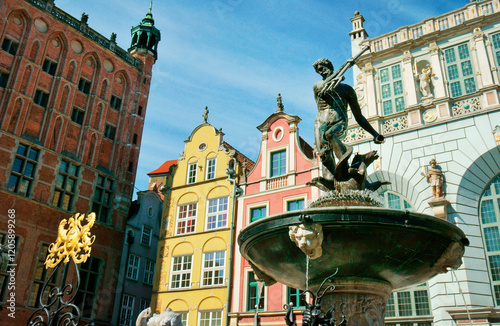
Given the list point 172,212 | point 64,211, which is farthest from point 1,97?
point 172,212

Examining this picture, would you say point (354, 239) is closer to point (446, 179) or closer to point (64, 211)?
point (446, 179)

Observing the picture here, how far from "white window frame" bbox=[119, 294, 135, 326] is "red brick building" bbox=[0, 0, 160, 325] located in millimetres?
833

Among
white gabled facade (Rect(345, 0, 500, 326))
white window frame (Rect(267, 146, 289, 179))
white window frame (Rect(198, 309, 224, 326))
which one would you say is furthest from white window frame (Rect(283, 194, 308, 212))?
white window frame (Rect(198, 309, 224, 326))

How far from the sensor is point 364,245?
18.8 feet

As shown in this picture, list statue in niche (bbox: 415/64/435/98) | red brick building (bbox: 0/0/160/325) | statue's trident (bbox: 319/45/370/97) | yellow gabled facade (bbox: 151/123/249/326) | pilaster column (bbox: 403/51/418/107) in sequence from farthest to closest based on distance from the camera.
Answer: red brick building (bbox: 0/0/160/325), yellow gabled facade (bbox: 151/123/249/326), pilaster column (bbox: 403/51/418/107), statue in niche (bbox: 415/64/435/98), statue's trident (bbox: 319/45/370/97)

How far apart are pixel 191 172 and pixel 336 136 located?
1991 cm

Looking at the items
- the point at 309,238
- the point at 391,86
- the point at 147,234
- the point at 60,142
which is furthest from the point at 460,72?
the point at 60,142

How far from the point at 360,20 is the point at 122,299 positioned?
66.7 ft

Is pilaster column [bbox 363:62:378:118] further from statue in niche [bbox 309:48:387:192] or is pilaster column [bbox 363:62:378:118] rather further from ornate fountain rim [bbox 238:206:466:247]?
ornate fountain rim [bbox 238:206:466:247]

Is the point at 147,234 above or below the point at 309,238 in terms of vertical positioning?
above

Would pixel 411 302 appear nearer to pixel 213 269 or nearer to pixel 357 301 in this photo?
pixel 213 269

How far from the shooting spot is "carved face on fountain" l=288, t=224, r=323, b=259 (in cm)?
562

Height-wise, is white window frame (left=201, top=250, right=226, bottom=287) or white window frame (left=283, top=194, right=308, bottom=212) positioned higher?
white window frame (left=283, top=194, right=308, bottom=212)

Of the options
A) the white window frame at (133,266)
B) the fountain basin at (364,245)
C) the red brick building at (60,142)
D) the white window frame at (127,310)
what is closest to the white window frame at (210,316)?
the white window frame at (127,310)
